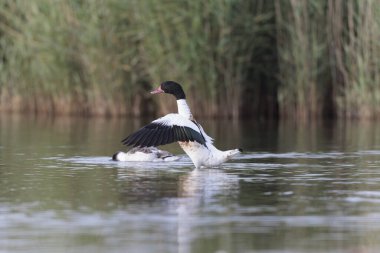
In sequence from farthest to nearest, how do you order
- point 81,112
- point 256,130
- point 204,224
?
point 81,112 → point 256,130 → point 204,224

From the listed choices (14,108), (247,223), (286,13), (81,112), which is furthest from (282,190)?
(14,108)

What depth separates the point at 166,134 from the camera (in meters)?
11.2

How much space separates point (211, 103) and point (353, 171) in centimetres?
996

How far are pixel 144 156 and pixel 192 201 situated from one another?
377cm

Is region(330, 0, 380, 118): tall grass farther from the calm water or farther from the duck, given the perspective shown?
the duck

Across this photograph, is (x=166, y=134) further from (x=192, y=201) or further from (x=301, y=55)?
(x=301, y=55)

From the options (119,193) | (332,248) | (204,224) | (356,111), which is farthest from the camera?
(356,111)

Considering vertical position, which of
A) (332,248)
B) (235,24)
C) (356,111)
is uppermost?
(235,24)

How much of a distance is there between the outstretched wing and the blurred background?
8886 millimetres

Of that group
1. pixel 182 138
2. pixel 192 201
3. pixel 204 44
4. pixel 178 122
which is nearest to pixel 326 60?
pixel 204 44

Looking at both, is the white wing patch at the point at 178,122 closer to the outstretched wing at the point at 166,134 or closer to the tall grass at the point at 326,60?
the outstretched wing at the point at 166,134

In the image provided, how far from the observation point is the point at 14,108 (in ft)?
80.7

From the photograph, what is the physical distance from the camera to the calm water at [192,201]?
7012 mm

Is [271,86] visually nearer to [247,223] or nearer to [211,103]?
[211,103]
